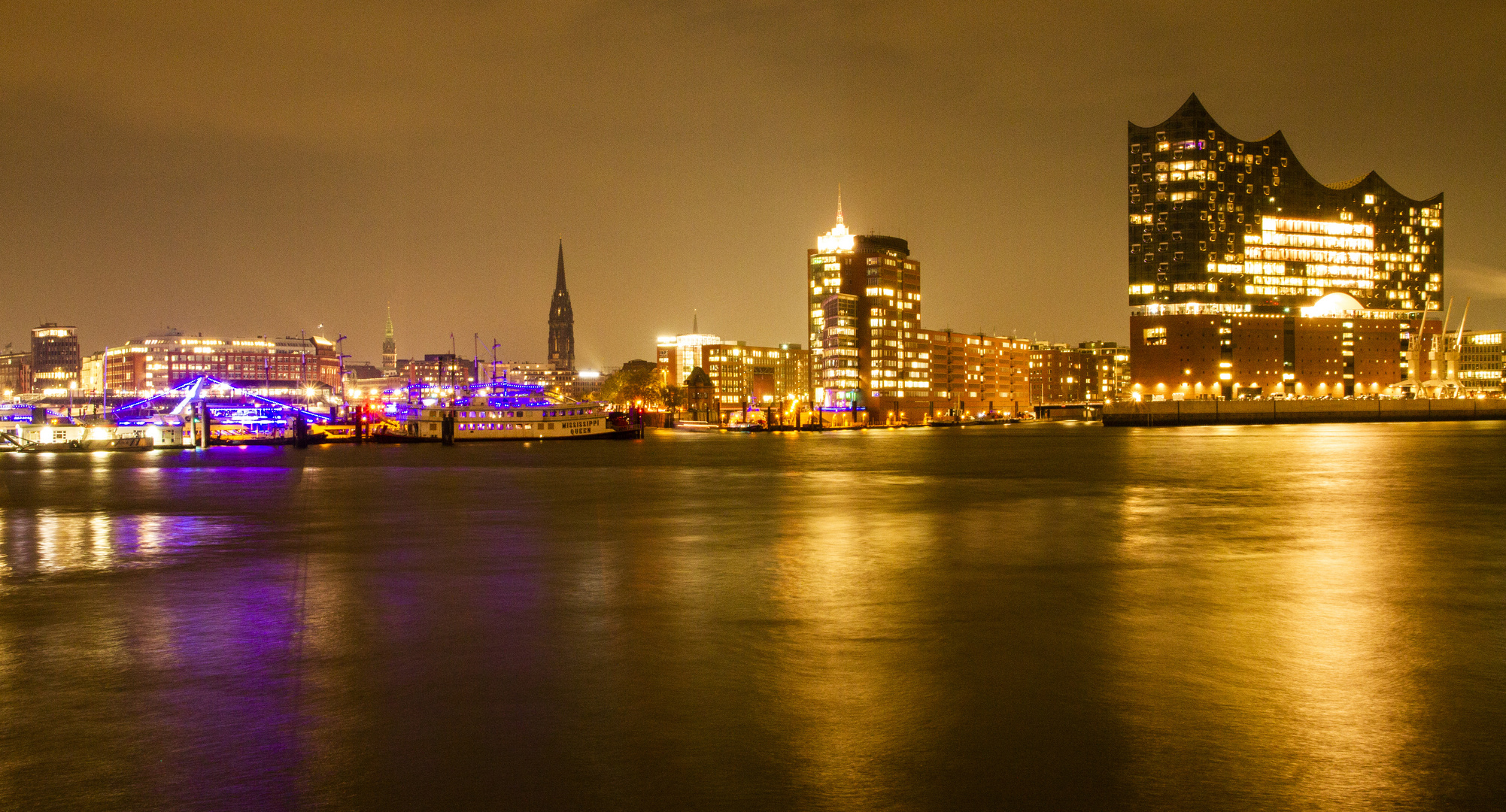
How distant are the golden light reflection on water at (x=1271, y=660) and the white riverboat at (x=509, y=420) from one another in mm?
82572

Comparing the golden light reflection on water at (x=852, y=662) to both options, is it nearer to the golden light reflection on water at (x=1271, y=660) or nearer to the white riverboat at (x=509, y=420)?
the golden light reflection on water at (x=1271, y=660)

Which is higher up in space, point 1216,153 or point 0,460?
point 1216,153

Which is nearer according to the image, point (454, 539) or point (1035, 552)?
point (1035, 552)

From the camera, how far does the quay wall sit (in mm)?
155875

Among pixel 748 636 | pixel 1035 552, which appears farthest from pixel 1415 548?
pixel 748 636

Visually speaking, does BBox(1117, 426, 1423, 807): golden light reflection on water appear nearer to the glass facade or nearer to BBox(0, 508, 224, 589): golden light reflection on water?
BBox(0, 508, 224, 589): golden light reflection on water

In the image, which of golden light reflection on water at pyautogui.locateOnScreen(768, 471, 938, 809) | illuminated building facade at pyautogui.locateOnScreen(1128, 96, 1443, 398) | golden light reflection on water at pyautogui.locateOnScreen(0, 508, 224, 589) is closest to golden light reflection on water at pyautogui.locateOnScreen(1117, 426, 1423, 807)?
golden light reflection on water at pyautogui.locateOnScreen(768, 471, 938, 809)

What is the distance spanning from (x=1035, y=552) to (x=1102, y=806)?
12.3 metres

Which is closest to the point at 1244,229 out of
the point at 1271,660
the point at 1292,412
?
the point at 1292,412

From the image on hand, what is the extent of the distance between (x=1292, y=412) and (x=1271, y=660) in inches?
6694

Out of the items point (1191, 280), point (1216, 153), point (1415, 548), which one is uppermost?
point (1216, 153)

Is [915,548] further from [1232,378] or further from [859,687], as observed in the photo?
[1232,378]

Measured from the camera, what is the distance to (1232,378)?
175 metres

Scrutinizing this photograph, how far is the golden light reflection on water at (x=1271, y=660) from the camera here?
656cm
